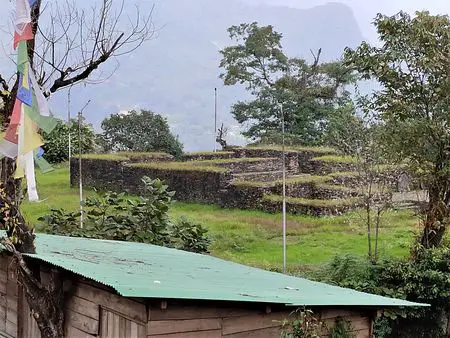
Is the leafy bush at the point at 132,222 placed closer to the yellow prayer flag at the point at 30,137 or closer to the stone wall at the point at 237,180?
the yellow prayer flag at the point at 30,137

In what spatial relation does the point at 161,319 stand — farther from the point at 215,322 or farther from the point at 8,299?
the point at 8,299

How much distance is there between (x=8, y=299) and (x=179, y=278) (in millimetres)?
2585

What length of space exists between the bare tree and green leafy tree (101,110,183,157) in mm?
20662

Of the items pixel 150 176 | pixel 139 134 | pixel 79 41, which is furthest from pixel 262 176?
pixel 79 41

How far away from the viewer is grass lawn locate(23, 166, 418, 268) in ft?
41.0

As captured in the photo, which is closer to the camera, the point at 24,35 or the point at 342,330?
the point at 24,35

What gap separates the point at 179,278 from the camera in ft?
16.1

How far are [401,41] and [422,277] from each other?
13.3 ft

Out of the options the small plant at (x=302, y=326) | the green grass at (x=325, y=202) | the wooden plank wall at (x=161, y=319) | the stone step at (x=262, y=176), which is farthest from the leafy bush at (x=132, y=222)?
the stone step at (x=262, y=176)

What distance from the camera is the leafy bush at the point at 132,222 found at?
9.76 meters

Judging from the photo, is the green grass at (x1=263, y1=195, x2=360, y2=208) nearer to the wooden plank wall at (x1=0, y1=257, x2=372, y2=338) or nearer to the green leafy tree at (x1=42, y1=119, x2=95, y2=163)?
the wooden plank wall at (x1=0, y1=257, x2=372, y2=338)

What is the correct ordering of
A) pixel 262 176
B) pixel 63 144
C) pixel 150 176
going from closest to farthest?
pixel 150 176
pixel 262 176
pixel 63 144

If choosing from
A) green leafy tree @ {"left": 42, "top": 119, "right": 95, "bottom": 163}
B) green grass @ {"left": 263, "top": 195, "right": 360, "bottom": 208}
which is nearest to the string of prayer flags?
green grass @ {"left": 263, "top": 195, "right": 360, "bottom": 208}

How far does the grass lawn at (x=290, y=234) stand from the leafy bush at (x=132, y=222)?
2.19m
